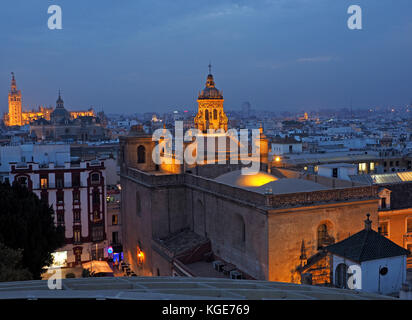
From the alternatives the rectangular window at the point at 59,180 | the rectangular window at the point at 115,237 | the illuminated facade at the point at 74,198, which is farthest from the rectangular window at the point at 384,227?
the rectangular window at the point at 59,180

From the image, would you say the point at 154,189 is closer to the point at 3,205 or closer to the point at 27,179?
the point at 3,205

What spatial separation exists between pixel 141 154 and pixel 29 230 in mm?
15632

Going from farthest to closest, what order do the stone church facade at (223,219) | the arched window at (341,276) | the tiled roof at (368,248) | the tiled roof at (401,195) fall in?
the tiled roof at (401,195)
the stone church facade at (223,219)
the arched window at (341,276)
the tiled roof at (368,248)

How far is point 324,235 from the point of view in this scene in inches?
949

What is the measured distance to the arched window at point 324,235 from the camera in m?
24.0

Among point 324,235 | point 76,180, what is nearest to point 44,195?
point 76,180

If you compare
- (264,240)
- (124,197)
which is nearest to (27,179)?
(124,197)

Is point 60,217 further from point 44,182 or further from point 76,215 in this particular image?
point 44,182

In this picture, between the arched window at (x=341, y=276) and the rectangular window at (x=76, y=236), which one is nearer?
the arched window at (x=341, y=276)

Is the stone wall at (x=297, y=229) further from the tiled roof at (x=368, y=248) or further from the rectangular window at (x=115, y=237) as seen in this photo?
the rectangular window at (x=115, y=237)

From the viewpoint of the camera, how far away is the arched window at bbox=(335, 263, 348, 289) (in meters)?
19.9

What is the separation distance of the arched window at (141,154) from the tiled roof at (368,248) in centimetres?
2100
